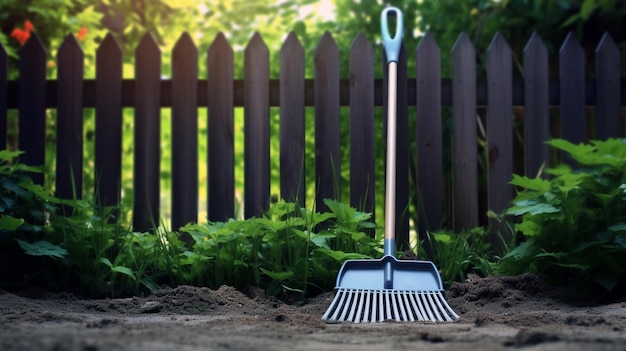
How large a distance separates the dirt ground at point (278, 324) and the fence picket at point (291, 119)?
2.86 feet

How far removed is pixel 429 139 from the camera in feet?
12.6

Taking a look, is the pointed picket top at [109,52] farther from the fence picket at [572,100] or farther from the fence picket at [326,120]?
the fence picket at [572,100]

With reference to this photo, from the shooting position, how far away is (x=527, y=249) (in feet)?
10.1

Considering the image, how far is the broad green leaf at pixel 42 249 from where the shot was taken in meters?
3.03

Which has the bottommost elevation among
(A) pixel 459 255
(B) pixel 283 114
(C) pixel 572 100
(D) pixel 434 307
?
(D) pixel 434 307

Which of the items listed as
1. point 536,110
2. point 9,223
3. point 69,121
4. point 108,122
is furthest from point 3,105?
point 536,110

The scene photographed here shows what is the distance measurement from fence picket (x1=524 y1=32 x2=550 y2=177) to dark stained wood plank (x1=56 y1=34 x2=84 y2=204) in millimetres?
2501

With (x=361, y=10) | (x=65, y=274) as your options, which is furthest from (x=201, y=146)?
(x=65, y=274)

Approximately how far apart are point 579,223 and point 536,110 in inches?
40.9

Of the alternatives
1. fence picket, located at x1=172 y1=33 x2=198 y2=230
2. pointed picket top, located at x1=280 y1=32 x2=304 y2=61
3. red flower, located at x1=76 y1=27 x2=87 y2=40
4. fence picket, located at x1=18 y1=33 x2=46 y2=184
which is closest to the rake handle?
pointed picket top, located at x1=280 y1=32 x2=304 y2=61

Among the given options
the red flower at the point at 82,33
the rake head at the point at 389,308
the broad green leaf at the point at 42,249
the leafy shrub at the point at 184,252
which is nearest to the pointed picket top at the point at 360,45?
the leafy shrub at the point at 184,252

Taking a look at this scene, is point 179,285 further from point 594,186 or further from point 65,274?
point 594,186

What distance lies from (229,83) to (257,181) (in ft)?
1.88

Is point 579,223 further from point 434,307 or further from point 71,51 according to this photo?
point 71,51
